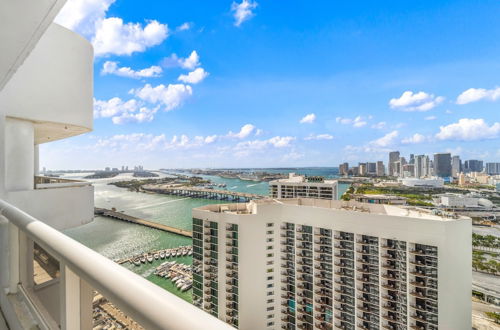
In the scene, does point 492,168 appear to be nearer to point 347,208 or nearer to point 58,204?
point 347,208

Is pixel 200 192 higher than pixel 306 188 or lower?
lower

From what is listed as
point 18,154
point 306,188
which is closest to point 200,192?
point 306,188

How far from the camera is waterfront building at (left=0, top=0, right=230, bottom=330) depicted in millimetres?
345

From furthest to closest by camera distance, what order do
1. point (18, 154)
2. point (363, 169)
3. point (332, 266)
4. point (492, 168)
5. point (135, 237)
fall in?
point (363, 169) → point (492, 168) → point (135, 237) → point (332, 266) → point (18, 154)

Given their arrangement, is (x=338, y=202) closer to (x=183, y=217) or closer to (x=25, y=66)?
(x=25, y=66)

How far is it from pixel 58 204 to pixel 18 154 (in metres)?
0.49

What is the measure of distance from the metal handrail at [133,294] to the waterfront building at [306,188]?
20.0 m

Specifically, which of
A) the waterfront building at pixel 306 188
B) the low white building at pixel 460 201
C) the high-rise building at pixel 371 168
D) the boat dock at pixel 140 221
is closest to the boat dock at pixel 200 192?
the waterfront building at pixel 306 188

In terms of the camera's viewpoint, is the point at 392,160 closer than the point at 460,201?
No

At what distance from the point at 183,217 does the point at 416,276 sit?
22316 mm

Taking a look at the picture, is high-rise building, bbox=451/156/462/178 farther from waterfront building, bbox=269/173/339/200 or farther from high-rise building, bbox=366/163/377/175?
waterfront building, bbox=269/173/339/200

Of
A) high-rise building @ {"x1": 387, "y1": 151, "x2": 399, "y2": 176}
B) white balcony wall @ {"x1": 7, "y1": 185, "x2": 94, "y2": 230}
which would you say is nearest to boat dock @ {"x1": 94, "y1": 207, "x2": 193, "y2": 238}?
white balcony wall @ {"x1": 7, "y1": 185, "x2": 94, "y2": 230}

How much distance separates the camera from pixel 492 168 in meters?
34.8

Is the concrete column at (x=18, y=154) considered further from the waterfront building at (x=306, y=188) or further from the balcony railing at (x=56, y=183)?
the waterfront building at (x=306, y=188)
